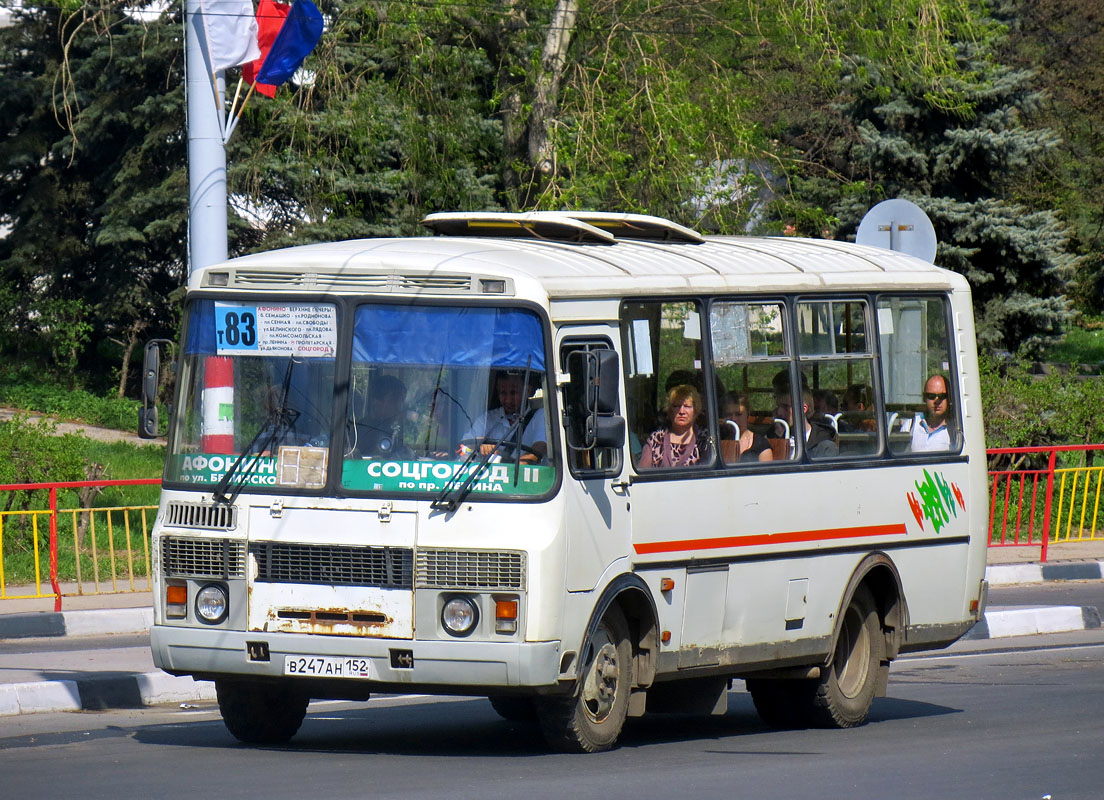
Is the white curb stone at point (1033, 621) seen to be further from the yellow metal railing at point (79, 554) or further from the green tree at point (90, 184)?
the green tree at point (90, 184)

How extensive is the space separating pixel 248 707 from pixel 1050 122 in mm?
32872

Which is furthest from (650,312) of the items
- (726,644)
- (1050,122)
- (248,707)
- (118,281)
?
(1050,122)

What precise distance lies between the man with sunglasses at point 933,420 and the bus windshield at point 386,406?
3.18 m

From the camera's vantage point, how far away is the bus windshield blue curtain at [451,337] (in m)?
7.84

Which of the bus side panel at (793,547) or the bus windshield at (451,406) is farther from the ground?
the bus windshield at (451,406)

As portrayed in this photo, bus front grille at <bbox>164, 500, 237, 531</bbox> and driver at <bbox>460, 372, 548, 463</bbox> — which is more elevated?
driver at <bbox>460, 372, 548, 463</bbox>

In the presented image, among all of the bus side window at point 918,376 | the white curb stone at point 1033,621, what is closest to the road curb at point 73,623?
the bus side window at point 918,376

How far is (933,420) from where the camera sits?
1022 cm

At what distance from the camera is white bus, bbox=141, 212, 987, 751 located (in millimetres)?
7652

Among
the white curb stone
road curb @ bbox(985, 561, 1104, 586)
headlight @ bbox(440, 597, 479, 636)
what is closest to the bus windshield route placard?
headlight @ bbox(440, 597, 479, 636)

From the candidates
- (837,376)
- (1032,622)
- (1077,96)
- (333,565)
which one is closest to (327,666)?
(333,565)

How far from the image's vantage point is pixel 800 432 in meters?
9.29

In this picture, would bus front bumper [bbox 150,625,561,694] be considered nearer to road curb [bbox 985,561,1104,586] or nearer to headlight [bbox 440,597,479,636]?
headlight [bbox 440,597,479,636]

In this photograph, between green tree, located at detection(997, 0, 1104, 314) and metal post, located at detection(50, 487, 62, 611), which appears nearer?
metal post, located at detection(50, 487, 62, 611)
